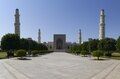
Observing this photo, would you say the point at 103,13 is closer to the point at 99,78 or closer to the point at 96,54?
the point at 96,54

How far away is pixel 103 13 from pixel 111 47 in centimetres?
4286

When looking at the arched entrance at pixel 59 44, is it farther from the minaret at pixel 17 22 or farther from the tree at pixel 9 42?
the tree at pixel 9 42

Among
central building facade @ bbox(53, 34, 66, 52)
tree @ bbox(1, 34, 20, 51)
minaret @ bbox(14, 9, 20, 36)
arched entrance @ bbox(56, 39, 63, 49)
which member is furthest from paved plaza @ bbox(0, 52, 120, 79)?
arched entrance @ bbox(56, 39, 63, 49)

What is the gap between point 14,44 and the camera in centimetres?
5294

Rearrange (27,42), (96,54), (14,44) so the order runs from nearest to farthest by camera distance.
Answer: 1. (96,54)
2. (14,44)
3. (27,42)

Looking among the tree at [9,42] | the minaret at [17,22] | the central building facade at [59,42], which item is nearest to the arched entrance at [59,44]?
the central building facade at [59,42]

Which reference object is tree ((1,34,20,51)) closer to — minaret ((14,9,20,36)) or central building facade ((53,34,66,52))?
minaret ((14,9,20,36))

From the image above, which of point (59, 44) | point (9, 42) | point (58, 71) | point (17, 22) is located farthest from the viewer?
point (59, 44)

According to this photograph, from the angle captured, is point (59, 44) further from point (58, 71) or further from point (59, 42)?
point (58, 71)

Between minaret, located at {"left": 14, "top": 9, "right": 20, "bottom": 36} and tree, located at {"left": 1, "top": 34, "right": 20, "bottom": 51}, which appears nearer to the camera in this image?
tree, located at {"left": 1, "top": 34, "right": 20, "bottom": 51}

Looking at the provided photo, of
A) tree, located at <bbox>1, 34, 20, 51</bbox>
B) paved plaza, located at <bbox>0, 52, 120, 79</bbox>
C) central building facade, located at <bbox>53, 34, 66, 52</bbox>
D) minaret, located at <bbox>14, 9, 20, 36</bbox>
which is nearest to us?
paved plaza, located at <bbox>0, 52, 120, 79</bbox>

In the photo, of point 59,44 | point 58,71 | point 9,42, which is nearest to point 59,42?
point 59,44

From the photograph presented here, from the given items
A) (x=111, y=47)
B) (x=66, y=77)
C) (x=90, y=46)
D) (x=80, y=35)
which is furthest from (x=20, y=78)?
(x=80, y=35)

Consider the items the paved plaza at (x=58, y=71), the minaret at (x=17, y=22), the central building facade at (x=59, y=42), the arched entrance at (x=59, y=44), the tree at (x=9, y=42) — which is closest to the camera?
the paved plaza at (x=58, y=71)
